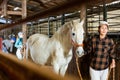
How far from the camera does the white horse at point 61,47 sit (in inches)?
103

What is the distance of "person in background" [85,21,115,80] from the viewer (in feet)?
8.30

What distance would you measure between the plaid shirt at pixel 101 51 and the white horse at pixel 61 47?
0.15 m

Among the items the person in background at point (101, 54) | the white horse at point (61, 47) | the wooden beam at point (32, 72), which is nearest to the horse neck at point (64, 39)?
the white horse at point (61, 47)

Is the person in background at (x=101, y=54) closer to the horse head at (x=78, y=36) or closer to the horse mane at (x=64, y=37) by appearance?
the horse head at (x=78, y=36)

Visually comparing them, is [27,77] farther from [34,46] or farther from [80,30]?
[34,46]

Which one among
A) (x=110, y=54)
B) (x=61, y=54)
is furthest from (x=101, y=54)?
(x=61, y=54)

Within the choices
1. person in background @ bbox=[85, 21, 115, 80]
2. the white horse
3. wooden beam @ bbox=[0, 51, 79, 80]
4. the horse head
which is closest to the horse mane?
the white horse

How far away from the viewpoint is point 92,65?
8.71 feet

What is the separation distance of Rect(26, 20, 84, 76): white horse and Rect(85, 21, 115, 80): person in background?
0.16m

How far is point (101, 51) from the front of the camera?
8.39 feet

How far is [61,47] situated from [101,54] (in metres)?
0.53

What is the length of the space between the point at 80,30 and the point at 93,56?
1.07 ft

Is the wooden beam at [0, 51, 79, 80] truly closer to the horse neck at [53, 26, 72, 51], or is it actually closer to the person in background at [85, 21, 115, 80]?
the person in background at [85, 21, 115, 80]

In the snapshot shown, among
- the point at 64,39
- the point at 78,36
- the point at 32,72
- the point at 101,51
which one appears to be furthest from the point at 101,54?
the point at 32,72
